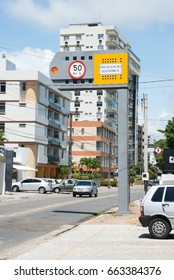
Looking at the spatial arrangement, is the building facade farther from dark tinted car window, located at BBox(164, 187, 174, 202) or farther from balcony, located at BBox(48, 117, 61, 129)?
dark tinted car window, located at BBox(164, 187, 174, 202)

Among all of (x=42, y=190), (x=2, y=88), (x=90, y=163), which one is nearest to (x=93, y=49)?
(x=90, y=163)

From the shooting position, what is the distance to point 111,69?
24438 mm

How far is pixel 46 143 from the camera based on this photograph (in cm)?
8012

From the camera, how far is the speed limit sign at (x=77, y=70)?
2458 centimetres

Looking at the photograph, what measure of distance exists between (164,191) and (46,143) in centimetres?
6555

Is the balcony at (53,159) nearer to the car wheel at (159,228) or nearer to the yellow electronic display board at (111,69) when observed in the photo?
the yellow electronic display board at (111,69)

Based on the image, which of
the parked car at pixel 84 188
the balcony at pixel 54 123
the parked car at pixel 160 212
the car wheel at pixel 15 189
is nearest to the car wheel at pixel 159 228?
the parked car at pixel 160 212

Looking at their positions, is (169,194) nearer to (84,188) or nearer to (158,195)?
(158,195)

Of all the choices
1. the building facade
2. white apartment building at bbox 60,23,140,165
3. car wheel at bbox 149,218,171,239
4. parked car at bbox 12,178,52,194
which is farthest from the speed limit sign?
white apartment building at bbox 60,23,140,165

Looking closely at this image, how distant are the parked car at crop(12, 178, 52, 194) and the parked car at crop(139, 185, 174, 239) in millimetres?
38854

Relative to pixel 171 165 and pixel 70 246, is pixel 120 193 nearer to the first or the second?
pixel 171 165

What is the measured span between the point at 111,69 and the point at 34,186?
1231 inches

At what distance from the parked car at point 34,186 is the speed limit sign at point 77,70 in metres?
30.0

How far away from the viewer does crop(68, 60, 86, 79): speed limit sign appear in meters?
24.6
